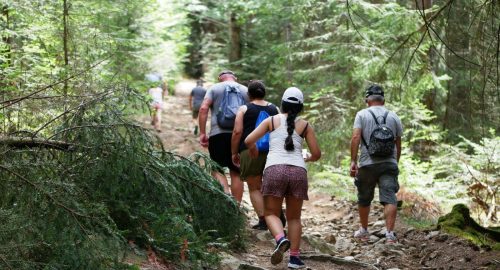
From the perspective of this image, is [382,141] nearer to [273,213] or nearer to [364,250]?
[364,250]

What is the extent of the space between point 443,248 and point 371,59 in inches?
242

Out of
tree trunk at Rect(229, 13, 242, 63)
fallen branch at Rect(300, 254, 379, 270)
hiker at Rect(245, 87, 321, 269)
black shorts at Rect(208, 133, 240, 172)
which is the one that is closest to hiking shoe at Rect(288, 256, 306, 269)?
hiker at Rect(245, 87, 321, 269)

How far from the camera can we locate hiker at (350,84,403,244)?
300 inches

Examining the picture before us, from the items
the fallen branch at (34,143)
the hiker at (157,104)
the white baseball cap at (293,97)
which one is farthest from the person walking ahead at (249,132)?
the hiker at (157,104)

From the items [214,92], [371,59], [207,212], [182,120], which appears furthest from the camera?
[182,120]

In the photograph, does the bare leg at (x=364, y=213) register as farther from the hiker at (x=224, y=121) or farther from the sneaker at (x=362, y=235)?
the hiker at (x=224, y=121)

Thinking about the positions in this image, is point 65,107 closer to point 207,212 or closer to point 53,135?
point 53,135

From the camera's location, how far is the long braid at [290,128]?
19.3 feet

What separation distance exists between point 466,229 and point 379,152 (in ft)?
5.63

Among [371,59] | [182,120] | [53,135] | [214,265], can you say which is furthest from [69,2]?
[182,120]

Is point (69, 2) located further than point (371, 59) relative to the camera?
No

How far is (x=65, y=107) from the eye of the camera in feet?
17.0

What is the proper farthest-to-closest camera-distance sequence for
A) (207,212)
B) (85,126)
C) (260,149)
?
(260,149)
(207,212)
(85,126)

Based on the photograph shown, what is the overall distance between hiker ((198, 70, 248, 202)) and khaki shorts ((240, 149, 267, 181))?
633 millimetres
